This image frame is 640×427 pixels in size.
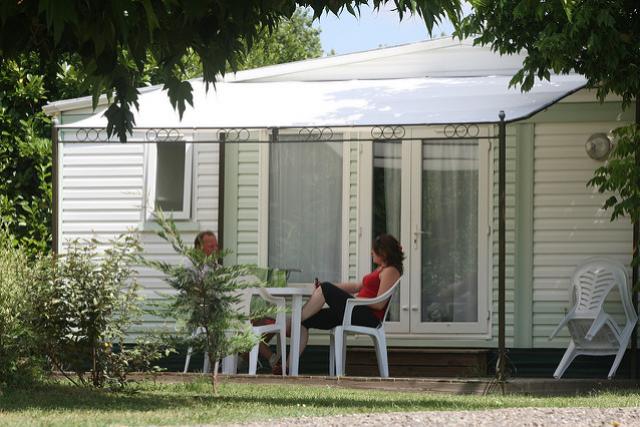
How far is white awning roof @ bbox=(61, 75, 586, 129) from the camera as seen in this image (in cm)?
1065

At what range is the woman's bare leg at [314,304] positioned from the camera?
11.2 m

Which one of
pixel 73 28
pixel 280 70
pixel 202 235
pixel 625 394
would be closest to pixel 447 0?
pixel 73 28

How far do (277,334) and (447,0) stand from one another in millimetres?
5175

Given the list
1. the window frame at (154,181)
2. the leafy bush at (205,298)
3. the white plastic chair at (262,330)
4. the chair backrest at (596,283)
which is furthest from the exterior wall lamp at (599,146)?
the leafy bush at (205,298)

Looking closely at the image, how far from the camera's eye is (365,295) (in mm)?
11289

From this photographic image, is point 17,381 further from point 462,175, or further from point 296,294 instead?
point 462,175

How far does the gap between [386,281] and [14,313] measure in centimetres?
338

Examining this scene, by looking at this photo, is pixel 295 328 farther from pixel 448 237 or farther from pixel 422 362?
pixel 448 237

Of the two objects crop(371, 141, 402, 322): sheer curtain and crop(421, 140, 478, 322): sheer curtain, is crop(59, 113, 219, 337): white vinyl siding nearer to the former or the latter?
crop(371, 141, 402, 322): sheer curtain

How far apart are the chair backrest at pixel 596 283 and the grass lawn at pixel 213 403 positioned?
1.79 meters

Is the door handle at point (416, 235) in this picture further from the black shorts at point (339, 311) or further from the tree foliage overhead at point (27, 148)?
the tree foliage overhead at point (27, 148)

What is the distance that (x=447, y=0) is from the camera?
280 inches

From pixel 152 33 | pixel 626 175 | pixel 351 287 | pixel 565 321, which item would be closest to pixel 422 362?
pixel 351 287

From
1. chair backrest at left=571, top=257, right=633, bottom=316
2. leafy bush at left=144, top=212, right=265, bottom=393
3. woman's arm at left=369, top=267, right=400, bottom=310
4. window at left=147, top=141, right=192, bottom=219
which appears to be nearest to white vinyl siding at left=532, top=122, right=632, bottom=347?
chair backrest at left=571, top=257, right=633, bottom=316
